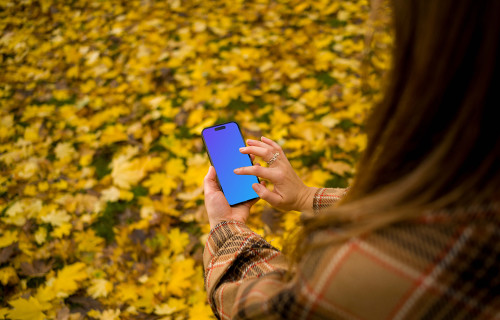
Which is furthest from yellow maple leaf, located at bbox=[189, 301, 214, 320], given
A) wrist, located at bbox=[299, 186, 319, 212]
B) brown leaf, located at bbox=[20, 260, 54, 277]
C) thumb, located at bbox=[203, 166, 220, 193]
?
brown leaf, located at bbox=[20, 260, 54, 277]

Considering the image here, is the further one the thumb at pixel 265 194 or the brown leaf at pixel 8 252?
the brown leaf at pixel 8 252

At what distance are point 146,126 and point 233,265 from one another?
1.67 metres

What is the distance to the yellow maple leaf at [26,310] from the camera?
158 centimetres

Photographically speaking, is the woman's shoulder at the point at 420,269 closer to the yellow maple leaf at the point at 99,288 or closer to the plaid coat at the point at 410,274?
the plaid coat at the point at 410,274

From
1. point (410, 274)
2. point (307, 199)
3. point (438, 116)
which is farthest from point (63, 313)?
point (438, 116)

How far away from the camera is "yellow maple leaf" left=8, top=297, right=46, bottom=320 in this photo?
1.58 meters

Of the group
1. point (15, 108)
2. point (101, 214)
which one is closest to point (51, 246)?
point (101, 214)

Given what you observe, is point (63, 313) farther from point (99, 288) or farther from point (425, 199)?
point (425, 199)

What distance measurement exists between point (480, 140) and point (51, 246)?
2156 mm

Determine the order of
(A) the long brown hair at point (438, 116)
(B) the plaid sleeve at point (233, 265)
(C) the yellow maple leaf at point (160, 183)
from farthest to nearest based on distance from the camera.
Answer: (C) the yellow maple leaf at point (160, 183) < (B) the plaid sleeve at point (233, 265) < (A) the long brown hair at point (438, 116)

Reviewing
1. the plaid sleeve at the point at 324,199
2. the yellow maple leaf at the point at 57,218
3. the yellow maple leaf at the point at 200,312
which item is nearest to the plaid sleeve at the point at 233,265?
the plaid sleeve at the point at 324,199

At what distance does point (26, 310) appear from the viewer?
5.24ft

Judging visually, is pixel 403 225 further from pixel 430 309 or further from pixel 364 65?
pixel 364 65

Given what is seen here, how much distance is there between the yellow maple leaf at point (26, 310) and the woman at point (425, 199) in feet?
5.25
